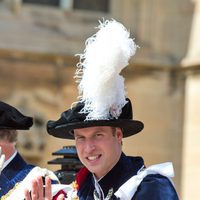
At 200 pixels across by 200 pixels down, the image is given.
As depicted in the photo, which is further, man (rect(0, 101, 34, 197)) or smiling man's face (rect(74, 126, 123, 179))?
man (rect(0, 101, 34, 197))

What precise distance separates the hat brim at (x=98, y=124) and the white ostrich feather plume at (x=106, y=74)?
33 mm

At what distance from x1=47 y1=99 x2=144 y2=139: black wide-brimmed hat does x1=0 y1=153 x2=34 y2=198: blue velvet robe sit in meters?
0.64

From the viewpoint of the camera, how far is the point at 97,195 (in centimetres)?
419

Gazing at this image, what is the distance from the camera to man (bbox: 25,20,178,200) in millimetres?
4062

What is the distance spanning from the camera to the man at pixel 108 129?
13.3ft

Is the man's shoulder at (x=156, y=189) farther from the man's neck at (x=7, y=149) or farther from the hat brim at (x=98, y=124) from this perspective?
the man's neck at (x=7, y=149)

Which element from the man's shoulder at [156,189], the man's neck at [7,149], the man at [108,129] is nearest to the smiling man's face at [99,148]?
the man at [108,129]

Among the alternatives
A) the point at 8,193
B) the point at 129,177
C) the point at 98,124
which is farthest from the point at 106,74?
the point at 8,193

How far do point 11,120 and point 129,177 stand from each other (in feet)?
3.29

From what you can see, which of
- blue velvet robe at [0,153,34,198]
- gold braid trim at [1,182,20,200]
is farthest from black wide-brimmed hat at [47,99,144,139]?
blue velvet robe at [0,153,34,198]

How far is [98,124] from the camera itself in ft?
13.4

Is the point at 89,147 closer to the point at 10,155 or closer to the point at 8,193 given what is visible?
the point at 8,193

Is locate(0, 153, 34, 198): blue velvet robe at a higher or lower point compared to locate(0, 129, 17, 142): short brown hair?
lower

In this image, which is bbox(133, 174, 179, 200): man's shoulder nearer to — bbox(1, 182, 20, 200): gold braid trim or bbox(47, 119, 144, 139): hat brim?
bbox(47, 119, 144, 139): hat brim
